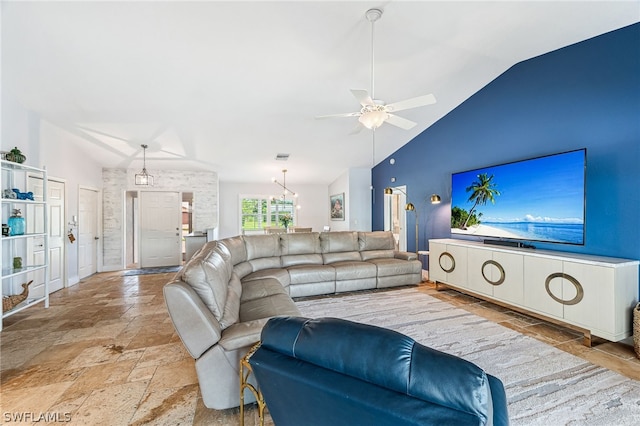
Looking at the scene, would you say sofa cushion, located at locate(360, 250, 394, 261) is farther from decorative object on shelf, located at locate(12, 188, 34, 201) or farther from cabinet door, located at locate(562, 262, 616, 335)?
decorative object on shelf, located at locate(12, 188, 34, 201)

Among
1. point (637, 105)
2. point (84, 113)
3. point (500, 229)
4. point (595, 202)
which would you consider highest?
point (84, 113)

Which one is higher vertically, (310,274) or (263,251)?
(263,251)

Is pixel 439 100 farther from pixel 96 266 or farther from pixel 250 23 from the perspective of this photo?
pixel 96 266

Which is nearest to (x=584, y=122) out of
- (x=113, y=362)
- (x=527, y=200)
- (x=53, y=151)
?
(x=527, y=200)

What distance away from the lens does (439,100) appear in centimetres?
455

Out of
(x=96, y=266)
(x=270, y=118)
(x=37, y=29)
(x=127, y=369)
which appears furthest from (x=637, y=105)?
(x=96, y=266)

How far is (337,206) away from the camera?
27.4 ft

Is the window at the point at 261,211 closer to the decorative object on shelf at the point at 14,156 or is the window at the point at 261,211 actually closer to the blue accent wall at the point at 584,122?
the decorative object on shelf at the point at 14,156

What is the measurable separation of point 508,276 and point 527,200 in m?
1.00

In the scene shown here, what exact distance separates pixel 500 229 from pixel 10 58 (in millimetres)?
6317

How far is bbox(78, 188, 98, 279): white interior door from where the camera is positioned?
542 cm

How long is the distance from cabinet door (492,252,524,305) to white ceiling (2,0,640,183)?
8.41 ft

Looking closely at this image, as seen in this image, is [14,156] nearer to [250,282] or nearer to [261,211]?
[250,282]

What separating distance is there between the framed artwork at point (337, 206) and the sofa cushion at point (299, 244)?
129 inches
